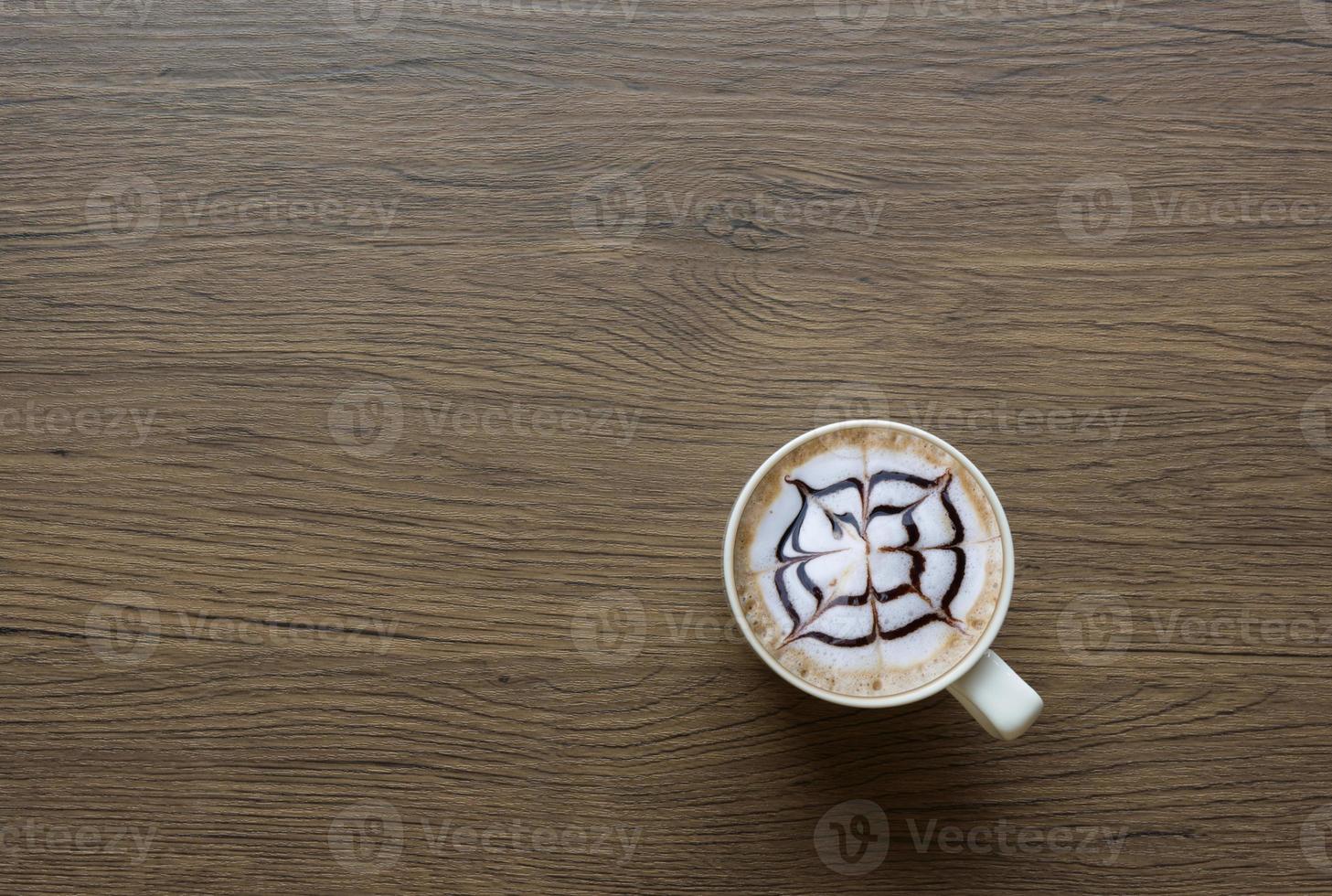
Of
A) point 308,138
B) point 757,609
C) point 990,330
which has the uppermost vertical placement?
point 308,138

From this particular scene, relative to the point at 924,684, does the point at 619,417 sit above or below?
above

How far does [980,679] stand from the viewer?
30.7 inches

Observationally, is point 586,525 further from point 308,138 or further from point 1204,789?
point 1204,789

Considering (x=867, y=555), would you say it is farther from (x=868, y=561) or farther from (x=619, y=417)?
(x=619, y=417)

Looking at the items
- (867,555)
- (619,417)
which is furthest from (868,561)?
(619,417)

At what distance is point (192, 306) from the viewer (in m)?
0.94

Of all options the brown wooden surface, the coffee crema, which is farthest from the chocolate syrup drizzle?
the brown wooden surface

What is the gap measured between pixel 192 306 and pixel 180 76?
0.81 ft

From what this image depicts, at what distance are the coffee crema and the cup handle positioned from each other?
2cm

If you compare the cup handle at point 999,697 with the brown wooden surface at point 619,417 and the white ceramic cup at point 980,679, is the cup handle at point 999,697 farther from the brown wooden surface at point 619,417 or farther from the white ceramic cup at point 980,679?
the brown wooden surface at point 619,417

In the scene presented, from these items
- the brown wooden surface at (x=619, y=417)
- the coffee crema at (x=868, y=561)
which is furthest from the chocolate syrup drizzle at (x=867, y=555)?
the brown wooden surface at (x=619, y=417)

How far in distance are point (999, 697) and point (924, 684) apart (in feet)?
0.21

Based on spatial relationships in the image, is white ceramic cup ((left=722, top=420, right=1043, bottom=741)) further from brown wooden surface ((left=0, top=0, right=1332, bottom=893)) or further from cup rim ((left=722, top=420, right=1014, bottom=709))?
brown wooden surface ((left=0, top=0, right=1332, bottom=893))

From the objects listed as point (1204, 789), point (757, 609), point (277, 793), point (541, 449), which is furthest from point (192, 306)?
point (1204, 789)
